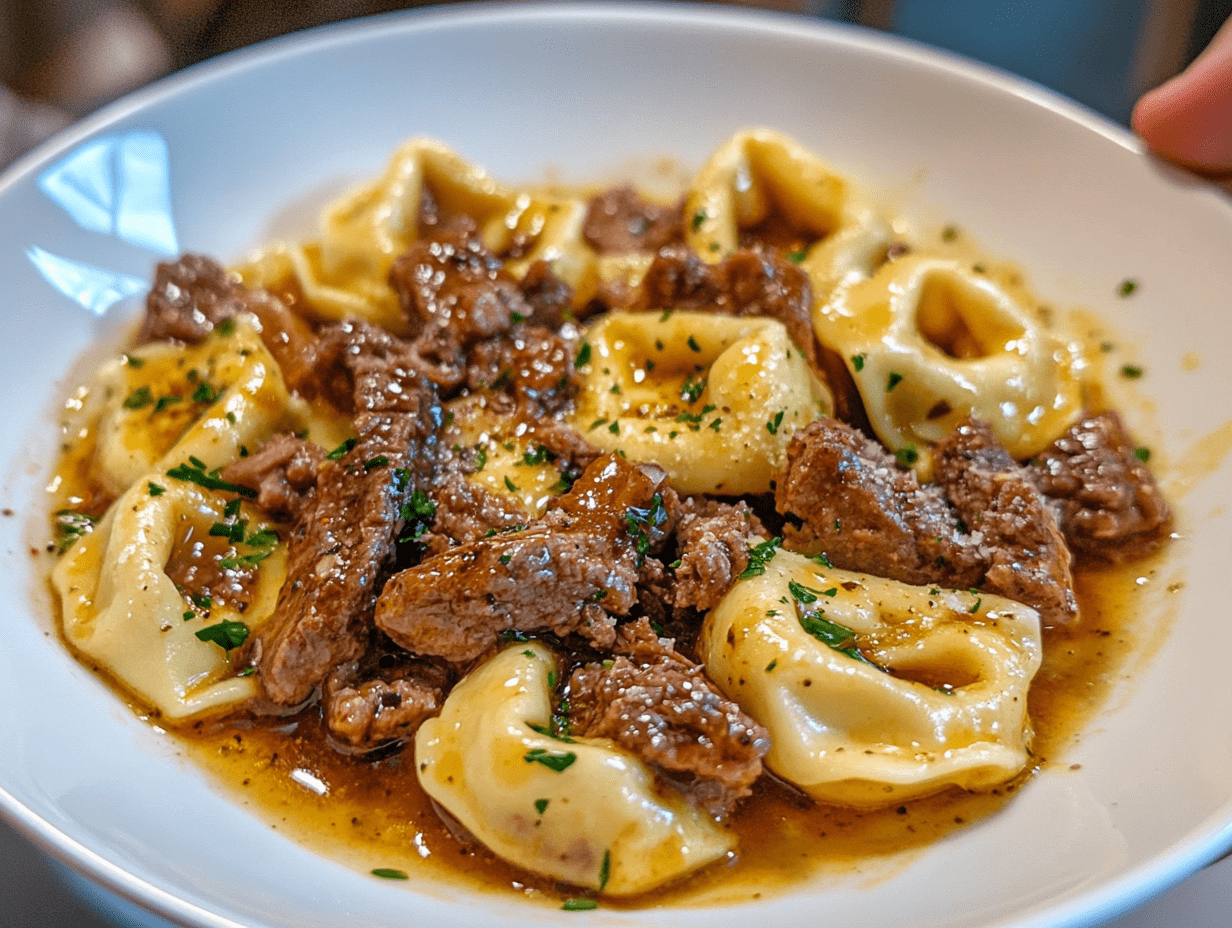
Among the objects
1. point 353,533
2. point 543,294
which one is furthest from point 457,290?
point 353,533

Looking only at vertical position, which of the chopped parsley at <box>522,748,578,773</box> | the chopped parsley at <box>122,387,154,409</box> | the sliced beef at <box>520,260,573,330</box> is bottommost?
the chopped parsley at <box>522,748,578,773</box>

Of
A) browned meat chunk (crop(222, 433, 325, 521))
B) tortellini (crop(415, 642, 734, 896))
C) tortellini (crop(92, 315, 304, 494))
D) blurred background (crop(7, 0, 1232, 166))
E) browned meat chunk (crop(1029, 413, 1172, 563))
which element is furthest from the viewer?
blurred background (crop(7, 0, 1232, 166))

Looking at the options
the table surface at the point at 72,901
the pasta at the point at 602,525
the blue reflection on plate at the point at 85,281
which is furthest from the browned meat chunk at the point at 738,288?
the blue reflection on plate at the point at 85,281

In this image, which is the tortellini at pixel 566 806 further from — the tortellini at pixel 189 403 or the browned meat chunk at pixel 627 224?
the browned meat chunk at pixel 627 224

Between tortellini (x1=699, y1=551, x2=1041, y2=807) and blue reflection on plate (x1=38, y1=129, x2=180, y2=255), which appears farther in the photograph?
blue reflection on plate (x1=38, y1=129, x2=180, y2=255)

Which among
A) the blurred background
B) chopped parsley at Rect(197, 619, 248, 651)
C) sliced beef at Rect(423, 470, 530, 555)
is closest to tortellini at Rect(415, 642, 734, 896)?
sliced beef at Rect(423, 470, 530, 555)

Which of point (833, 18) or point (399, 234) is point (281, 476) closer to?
point (399, 234)

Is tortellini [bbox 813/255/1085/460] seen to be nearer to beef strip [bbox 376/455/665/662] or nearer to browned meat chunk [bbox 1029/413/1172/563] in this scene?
browned meat chunk [bbox 1029/413/1172/563]
